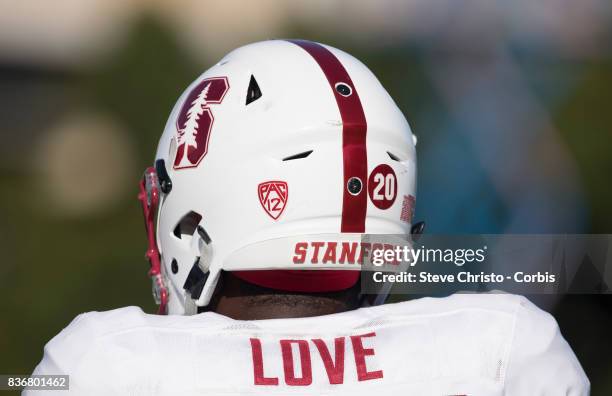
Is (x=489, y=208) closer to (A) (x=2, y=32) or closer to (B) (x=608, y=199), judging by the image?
(B) (x=608, y=199)

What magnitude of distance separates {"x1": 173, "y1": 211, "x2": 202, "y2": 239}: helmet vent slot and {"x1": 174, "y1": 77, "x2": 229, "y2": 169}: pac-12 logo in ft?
0.36

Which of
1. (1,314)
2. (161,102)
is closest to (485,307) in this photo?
(1,314)

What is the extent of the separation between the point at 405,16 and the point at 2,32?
3047 millimetres

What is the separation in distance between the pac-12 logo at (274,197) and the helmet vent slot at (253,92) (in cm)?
21

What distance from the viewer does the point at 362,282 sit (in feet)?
5.82

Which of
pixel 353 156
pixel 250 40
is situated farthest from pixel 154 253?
pixel 250 40

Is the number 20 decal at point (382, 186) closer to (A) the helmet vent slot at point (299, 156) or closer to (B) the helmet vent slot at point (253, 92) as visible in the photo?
(A) the helmet vent slot at point (299, 156)

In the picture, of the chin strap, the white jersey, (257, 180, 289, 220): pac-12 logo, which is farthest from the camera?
the chin strap

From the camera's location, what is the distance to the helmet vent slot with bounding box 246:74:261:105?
1.77 metres

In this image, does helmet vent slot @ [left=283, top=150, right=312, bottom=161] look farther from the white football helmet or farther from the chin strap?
the chin strap

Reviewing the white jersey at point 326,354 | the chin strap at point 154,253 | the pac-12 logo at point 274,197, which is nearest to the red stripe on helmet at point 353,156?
the pac-12 logo at point 274,197

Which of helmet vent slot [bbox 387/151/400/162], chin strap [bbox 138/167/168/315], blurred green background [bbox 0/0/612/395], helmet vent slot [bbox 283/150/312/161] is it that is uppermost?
helmet vent slot [bbox 283/150/312/161]

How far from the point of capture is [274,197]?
1.67m

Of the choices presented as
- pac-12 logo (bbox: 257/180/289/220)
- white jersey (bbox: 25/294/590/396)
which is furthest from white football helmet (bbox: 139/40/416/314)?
white jersey (bbox: 25/294/590/396)
